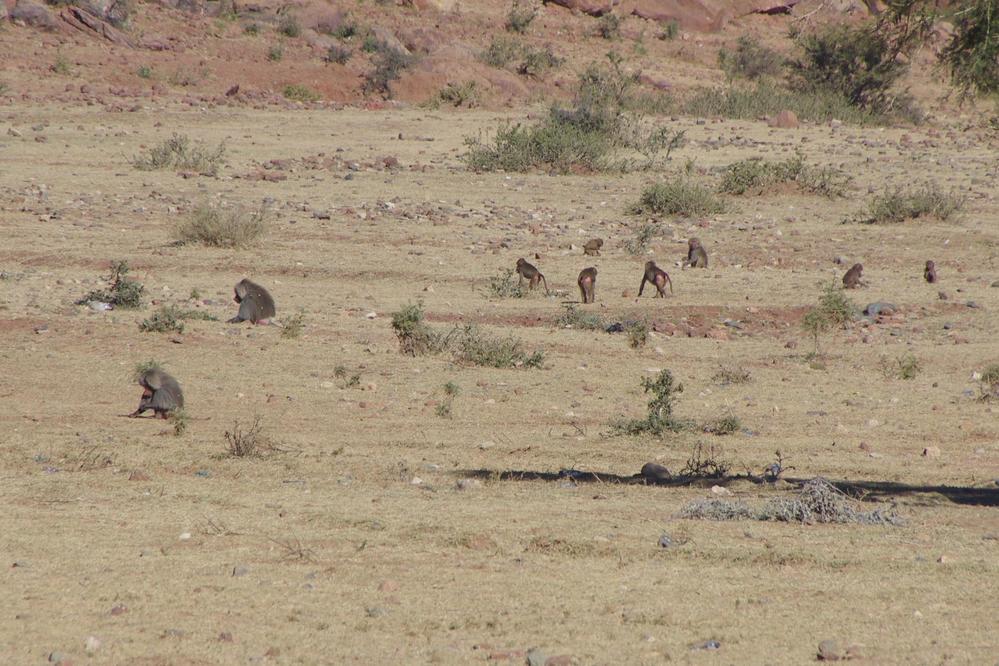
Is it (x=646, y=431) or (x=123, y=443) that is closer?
(x=123, y=443)

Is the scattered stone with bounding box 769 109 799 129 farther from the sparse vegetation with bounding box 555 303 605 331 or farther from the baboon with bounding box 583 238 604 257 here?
the sparse vegetation with bounding box 555 303 605 331

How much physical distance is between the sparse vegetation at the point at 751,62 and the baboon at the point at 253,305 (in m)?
28.9

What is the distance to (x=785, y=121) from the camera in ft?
92.9

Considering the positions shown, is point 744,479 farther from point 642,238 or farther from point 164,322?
point 642,238

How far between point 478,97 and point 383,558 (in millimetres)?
25150

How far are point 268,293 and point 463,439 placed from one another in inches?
190

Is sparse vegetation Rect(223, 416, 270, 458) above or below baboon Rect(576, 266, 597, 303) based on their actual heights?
below

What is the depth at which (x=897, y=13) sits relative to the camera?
716cm

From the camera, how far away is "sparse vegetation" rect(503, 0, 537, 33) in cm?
3997

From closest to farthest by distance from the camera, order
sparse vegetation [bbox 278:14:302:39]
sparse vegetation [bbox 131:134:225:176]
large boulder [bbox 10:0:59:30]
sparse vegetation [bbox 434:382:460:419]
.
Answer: sparse vegetation [bbox 434:382:460:419]
sparse vegetation [bbox 131:134:225:176]
large boulder [bbox 10:0:59:30]
sparse vegetation [bbox 278:14:302:39]

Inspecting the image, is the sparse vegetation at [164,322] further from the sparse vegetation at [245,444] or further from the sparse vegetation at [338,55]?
the sparse vegetation at [338,55]

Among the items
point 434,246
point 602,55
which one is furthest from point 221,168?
point 602,55

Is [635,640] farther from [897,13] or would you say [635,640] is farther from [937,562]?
[897,13]

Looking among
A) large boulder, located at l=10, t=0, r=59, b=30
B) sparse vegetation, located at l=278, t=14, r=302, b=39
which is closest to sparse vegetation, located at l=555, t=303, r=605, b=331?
large boulder, located at l=10, t=0, r=59, b=30
